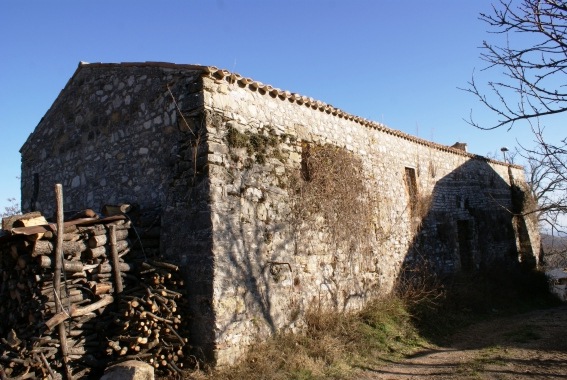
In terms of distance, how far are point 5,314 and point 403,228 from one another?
8.24 meters

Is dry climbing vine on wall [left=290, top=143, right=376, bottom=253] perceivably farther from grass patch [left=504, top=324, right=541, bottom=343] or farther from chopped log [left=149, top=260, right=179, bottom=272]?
grass patch [left=504, top=324, right=541, bottom=343]

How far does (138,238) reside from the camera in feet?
20.8

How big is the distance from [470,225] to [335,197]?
7.34m

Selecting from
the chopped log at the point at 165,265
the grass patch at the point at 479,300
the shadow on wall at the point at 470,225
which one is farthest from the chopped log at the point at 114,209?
the shadow on wall at the point at 470,225

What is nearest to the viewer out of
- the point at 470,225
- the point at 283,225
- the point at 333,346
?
the point at 333,346

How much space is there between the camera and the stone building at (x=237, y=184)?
6.18 metres

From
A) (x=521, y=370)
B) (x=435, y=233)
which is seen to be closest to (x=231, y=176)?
(x=521, y=370)

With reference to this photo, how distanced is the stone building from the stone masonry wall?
24mm

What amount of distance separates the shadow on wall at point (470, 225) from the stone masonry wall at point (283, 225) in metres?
0.09

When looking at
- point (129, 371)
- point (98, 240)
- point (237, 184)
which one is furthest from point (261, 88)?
point (129, 371)

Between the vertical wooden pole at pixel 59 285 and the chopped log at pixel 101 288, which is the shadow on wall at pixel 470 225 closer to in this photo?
the chopped log at pixel 101 288

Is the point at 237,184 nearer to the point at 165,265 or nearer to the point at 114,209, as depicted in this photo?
the point at 165,265

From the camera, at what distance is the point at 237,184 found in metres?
6.55

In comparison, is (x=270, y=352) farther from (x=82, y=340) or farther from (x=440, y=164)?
(x=440, y=164)
